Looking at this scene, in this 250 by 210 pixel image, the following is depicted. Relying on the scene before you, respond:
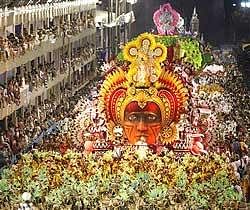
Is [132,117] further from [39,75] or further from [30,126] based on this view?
[39,75]

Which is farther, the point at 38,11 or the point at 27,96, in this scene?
the point at 38,11

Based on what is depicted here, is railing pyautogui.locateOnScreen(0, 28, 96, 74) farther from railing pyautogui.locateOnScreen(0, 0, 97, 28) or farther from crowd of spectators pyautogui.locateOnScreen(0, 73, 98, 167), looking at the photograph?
crowd of spectators pyautogui.locateOnScreen(0, 73, 98, 167)

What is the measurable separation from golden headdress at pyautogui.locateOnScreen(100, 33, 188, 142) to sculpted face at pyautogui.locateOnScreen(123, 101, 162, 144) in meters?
0.12

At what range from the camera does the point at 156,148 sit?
18969 millimetres

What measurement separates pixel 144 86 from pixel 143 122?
837 mm

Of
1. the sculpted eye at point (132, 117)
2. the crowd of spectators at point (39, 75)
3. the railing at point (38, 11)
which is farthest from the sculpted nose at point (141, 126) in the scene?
the railing at point (38, 11)

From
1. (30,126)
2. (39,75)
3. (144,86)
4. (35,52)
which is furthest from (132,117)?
(39,75)

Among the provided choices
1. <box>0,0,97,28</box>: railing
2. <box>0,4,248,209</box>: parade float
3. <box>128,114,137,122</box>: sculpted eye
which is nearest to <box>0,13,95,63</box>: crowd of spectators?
<box>0,0,97,28</box>: railing

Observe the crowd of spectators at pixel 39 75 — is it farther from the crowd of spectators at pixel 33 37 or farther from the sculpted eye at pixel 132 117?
the sculpted eye at pixel 132 117

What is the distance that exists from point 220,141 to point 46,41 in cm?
1504

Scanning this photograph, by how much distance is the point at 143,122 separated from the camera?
2036cm

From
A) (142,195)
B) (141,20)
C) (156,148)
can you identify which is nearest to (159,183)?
(142,195)

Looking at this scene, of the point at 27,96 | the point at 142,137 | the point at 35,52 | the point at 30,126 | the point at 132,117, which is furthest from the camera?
the point at 35,52

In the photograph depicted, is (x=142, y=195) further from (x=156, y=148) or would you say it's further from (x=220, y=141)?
(x=220, y=141)
